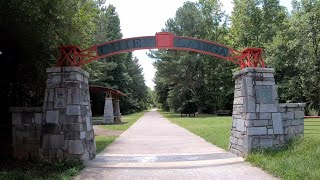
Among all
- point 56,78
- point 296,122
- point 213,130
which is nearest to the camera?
point 56,78

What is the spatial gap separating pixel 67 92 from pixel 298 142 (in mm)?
6529

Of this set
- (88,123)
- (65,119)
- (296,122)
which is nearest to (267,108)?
(296,122)

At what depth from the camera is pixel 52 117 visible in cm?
945

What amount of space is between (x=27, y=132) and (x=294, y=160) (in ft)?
23.4

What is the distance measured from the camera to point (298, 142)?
951cm

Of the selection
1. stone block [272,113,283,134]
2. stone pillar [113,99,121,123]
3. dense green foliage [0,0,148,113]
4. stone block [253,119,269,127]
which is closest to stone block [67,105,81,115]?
dense green foliage [0,0,148,113]

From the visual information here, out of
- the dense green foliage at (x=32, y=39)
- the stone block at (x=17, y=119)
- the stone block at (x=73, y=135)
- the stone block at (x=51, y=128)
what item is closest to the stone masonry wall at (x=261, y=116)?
the stone block at (x=73, y=135)

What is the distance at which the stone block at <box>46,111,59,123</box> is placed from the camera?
9.40 m

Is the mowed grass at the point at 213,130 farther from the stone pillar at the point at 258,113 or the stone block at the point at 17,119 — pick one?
the stone block at the point at 17,119

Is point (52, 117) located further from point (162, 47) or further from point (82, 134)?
point (162, 47)

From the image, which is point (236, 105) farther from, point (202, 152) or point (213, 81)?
point (213, 81)

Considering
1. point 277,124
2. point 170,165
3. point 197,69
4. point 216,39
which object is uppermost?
point 216,39

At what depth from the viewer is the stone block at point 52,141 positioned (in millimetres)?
9266

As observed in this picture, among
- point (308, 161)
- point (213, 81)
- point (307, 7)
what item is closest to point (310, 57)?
point (307, 7)
